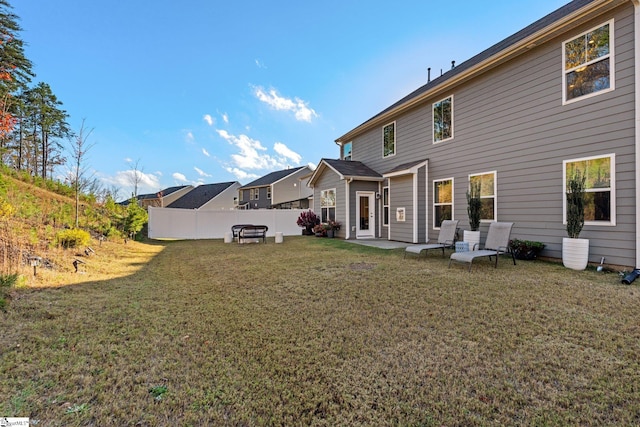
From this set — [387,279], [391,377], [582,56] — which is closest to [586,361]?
[391,377]

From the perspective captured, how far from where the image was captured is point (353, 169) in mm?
13531

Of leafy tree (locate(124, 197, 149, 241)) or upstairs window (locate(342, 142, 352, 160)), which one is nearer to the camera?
leafy tree (locate(124, 197, 149, 241))

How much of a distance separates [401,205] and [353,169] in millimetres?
3273

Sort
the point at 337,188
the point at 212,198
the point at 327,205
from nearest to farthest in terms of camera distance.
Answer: the point at 337,188
the point at 327,205
the point at 212,198

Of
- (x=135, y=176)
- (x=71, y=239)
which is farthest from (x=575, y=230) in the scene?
(x=135, y=176)

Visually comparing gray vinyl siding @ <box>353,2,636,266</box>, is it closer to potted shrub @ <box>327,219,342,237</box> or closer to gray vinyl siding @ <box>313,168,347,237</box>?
gray vinyl siding @ <box>313,168,347,237</box>

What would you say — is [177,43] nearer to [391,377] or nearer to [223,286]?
[223,286]

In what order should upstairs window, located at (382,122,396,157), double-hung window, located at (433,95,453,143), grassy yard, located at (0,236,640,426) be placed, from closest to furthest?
grassy yard, located at (0,236,640,426)
double-hung window, located at (433,95,453,143)
upstairs window, located at (382,122,396,157)

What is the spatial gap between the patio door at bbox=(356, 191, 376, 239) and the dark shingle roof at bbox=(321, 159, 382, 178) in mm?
854

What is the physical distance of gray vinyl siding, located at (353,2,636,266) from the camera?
19.2ft

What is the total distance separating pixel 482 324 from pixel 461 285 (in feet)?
5.69

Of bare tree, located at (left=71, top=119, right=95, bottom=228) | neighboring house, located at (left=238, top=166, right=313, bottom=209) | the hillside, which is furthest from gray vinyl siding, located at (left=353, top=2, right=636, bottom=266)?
neighboring house, located at (left=238, top=166, right=313, bottom=209)

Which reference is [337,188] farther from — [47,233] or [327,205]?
[47,233]

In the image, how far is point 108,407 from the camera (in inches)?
77.6
